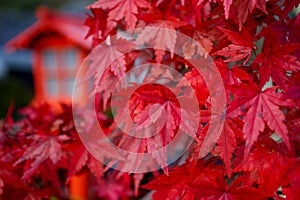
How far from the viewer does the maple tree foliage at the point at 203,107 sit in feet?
2.94

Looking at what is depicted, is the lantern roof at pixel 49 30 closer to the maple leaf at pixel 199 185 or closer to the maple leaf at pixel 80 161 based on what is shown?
the maple leaf at pixel 80 161

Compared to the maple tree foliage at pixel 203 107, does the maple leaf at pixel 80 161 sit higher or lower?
lower

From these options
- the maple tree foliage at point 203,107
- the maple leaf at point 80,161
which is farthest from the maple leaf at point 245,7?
the maple leaf at point 80,161

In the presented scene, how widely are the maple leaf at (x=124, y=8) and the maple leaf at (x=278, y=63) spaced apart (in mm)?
341

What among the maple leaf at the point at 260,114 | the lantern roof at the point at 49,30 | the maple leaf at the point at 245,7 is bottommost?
the lantern roof at the point at 49,30

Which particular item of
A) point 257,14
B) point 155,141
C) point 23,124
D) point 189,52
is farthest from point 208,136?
point 23,124

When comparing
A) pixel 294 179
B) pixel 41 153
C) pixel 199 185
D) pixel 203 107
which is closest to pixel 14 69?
pixel 41 153

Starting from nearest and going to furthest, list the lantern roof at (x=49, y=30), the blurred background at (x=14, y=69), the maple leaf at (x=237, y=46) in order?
the maple leaf at (x=237, y=46) → the blurred background at (x=14, y=69) → the lantern roof at (x=49, y=30)

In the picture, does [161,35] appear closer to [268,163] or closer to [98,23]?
[98,23]

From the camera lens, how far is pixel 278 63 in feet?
3.02

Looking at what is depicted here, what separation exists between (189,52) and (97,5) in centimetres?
26

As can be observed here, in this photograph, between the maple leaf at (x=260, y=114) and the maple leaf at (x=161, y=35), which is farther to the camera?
the maple leaf at (x=161, y=35)

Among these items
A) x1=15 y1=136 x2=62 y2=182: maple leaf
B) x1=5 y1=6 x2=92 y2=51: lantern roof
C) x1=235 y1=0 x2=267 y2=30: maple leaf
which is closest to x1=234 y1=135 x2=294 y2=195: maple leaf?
x1=235 y1=0 x2=267 y2=30: maple leaf

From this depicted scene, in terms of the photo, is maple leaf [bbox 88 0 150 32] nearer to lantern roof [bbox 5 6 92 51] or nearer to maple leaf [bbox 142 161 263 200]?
maple leaf [bbox 142 161 263 200]
